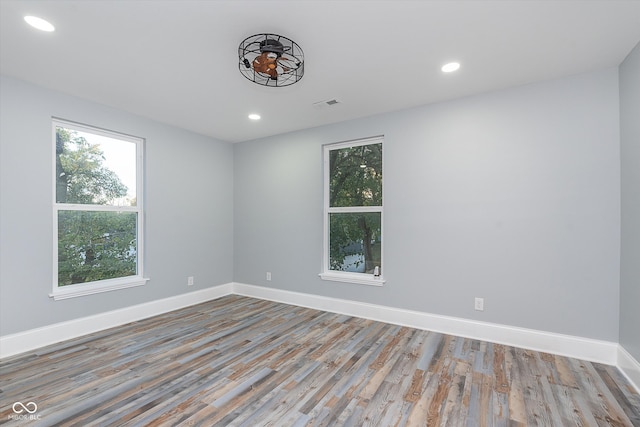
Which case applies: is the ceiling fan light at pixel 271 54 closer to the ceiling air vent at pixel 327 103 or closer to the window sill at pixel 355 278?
the ceiling air vent at pixel 327 103

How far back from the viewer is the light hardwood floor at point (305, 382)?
6.22 feet

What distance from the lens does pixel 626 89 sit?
7.97 feet

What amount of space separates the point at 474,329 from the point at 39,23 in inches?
176

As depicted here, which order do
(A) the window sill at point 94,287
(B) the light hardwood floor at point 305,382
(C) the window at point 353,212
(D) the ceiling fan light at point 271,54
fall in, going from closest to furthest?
(B) the light hardwood floor at point 305,382 < (D) the ceiling fan light at point 271,54 < (A) the window sill at point 94,287 < (C) the window at point 353,212

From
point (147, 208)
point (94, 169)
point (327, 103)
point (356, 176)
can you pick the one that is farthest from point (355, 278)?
point (94, 169)

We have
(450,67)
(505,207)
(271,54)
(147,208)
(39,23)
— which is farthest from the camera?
(147,208)

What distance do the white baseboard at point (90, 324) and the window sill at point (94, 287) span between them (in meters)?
0.27

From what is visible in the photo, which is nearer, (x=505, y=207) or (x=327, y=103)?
(x=505, y=207)

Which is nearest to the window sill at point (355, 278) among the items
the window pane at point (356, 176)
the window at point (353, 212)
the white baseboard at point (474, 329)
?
the window at point (353, 212)

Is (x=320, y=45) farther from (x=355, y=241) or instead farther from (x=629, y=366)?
(x=629, y=366)

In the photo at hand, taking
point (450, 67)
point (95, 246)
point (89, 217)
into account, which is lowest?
point (95, 246)

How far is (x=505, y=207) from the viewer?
3.01 meters

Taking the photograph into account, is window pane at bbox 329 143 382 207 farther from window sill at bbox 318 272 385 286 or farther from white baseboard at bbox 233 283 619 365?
white baseboard at bbox 233 283 619 365

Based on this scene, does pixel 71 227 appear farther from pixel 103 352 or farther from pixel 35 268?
pixel 103 352
